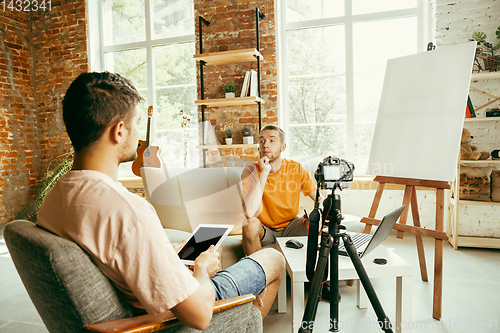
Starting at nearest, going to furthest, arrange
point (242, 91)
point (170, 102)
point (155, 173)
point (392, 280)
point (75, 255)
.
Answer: point (75, 255) < point (392, 280) < point (155, 173) < point (242, 91) < point (170, 102)

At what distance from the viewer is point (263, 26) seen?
3686 millimetres

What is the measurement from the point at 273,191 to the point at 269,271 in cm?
93

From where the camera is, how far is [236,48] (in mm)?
3779

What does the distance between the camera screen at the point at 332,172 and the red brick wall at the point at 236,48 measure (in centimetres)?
253

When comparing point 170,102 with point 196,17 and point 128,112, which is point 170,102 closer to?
point 196,17

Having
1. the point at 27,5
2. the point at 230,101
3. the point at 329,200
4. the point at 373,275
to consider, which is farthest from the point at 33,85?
the point at 373,275

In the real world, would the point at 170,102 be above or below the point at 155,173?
above

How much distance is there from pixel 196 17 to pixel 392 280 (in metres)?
3.52

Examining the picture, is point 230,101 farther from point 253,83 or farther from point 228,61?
point 228,61

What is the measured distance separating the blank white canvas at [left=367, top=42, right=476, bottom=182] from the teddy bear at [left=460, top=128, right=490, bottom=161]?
110cm

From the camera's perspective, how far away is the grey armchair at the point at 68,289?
2.37 ft

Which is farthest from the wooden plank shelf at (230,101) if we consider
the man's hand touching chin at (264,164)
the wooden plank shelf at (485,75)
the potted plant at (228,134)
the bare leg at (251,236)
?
the wooden plank shelf at (485,75)

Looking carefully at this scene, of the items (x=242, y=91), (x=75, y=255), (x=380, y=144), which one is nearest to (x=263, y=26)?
(x=242, y=91)

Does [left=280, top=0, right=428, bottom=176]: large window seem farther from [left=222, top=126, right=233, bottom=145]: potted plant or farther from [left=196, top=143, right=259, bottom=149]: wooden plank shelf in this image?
[left=222, top=126, right=233, bottom=145]: potted plant
